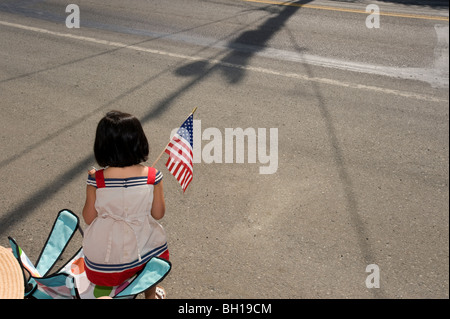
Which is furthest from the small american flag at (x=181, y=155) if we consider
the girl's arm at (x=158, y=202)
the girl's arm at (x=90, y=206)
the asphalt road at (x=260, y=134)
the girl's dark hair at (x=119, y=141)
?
the asphalt road at (x=260, y=134)

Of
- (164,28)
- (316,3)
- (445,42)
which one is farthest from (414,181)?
(316,3)

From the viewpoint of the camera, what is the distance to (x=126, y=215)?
127 inches

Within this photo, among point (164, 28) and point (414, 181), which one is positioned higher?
point (164, 28)

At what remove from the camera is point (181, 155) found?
145 inches

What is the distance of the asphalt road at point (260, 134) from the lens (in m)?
4.29

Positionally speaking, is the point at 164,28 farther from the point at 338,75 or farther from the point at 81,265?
the point at 81,265

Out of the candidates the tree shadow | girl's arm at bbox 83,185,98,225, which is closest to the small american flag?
girl's arm at bbox 83,185,98,225

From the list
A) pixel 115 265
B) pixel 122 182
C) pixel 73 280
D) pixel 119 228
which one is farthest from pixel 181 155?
pixel 73 280

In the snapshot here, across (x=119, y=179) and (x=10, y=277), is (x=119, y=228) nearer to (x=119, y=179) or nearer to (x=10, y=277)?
(x=119, y=179)

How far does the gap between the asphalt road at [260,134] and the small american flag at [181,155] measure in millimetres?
961

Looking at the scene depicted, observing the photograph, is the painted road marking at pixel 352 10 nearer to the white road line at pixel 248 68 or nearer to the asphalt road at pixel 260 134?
the asphalt road at pixel 260 134

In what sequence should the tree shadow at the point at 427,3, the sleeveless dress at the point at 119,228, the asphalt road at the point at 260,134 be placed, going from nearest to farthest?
the sleeveless dress at the point at 119,228
the asphalt road at the point at 260,134
the tree shadow at the point at 427,3

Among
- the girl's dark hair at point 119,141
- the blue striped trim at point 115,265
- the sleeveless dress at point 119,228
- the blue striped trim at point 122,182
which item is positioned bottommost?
the blue striped trim at point 115,265

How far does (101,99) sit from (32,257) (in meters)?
3.17
